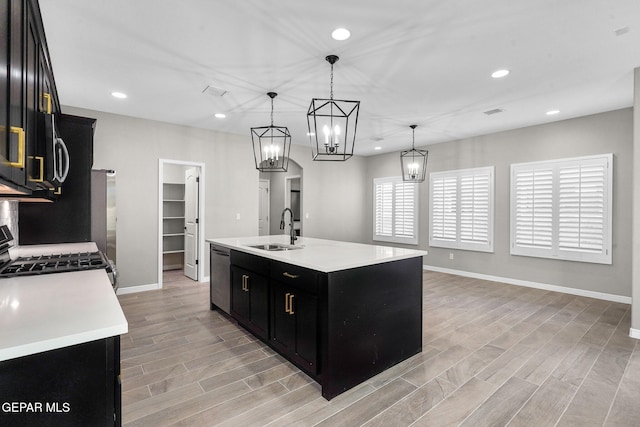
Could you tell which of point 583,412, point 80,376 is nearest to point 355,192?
point 583,412

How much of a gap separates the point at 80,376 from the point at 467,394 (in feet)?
7.55

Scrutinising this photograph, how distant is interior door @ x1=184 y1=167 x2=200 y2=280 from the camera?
5.69 meters

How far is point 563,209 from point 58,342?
5934 mm

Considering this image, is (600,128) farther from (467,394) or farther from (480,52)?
(467,394)

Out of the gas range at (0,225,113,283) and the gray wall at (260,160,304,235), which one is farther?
the gray wall at (260,160,304,235)

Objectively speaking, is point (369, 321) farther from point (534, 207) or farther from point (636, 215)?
point (534, 207)

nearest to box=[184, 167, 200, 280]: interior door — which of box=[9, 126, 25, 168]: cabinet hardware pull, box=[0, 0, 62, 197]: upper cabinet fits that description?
box=[0, 0, 62, 197]: upper cabinet

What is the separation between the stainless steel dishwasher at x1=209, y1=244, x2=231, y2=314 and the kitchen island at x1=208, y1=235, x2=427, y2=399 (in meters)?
0.60

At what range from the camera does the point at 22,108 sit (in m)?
1.21

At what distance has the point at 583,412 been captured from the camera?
80.7 inches

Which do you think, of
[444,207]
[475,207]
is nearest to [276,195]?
[444,207]

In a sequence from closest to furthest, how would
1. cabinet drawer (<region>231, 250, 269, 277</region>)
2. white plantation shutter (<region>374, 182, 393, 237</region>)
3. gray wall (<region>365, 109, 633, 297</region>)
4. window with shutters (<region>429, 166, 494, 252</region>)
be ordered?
cabinet drawer (<region>231, 250, 269, 277</region>), gray wall (<region>365, 109, 633, 297</region>), window with shutters (<region>429, 166, 494, 252</region>), white plantation shutter (<region>374, 182, 393, 237</region>)

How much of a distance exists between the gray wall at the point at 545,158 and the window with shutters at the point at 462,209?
125mm

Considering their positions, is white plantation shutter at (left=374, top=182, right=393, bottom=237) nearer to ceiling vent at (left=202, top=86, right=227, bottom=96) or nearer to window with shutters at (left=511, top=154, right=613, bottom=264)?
window with shutters at (left=511, top=154, right=613, bottom=264)
